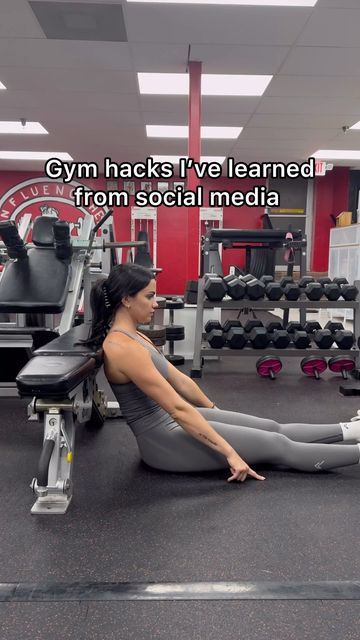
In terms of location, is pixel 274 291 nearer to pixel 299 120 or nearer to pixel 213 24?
pixel 213 24

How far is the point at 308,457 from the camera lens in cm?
180

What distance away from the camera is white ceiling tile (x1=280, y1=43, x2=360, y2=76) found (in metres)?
3.80

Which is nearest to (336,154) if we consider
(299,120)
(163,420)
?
(299,120)

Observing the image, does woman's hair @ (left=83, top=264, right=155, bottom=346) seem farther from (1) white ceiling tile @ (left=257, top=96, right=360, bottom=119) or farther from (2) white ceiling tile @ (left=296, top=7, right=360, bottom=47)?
(1) white ceiling tile @ (left=257, top=96, right=360, bottom=119)

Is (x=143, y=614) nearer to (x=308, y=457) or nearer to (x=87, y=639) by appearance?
(x=87, y=639)

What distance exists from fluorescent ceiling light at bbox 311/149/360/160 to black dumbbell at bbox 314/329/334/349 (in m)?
4.64

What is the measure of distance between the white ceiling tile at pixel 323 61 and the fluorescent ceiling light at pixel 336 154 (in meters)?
3.05

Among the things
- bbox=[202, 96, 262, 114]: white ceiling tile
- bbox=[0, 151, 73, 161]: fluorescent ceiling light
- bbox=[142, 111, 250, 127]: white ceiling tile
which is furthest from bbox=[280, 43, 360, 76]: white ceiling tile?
bbox=[0, 151, 73, 161]: fluorescent ceiling light

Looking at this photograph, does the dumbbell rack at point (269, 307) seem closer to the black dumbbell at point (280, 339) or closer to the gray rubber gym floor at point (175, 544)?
the black dumbbell at point (280, 339)

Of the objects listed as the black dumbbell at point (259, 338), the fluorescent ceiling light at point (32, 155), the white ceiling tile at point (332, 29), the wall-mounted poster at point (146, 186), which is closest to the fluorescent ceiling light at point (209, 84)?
the white ceiling tile at point (332, 29)

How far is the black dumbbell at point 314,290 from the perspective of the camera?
11.3ft

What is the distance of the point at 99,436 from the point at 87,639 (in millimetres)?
1295

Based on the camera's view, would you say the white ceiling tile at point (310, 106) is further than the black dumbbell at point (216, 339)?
Yes

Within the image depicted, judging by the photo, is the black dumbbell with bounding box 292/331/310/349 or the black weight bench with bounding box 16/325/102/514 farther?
the black dumbbell with bounding box 292/331/310/349
